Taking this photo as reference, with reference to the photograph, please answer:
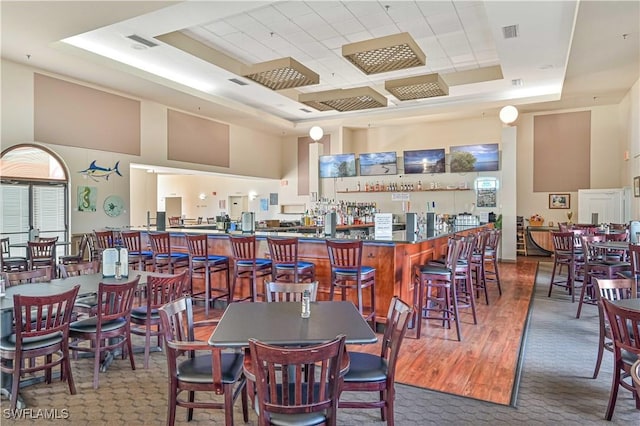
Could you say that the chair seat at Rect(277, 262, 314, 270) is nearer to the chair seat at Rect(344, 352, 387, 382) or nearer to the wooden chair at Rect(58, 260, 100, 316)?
the wooden chair at Rect(58, 260, 100, 316)

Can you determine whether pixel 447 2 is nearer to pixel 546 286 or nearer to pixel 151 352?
pixel 546 286

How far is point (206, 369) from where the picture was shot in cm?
243

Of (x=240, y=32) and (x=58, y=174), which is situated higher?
(x=240, y=32)

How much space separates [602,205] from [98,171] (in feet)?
39.2

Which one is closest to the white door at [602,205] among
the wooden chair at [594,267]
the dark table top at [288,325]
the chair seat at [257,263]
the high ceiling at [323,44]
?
the high ceiling at [323,44]

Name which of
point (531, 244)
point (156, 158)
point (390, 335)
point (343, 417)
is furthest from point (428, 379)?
point (531, 244)

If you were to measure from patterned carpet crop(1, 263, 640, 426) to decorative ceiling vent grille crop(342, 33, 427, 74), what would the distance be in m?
4.18

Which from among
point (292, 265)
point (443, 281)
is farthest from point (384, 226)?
point (292, 265)

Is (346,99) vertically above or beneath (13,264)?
above

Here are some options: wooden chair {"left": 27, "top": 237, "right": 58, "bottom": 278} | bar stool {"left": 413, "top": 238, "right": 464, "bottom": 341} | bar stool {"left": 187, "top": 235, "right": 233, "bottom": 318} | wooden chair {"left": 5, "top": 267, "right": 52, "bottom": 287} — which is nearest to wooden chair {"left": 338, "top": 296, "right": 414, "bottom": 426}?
bar stool {"left": 413, "top": 238, "right": 464, "bottom": 341}

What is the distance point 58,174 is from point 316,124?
6863 millimetres

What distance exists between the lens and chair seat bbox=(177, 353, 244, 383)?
2.32 meters

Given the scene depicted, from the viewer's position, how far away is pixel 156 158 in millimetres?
9555

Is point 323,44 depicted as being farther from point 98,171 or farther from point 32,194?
point 32,194
